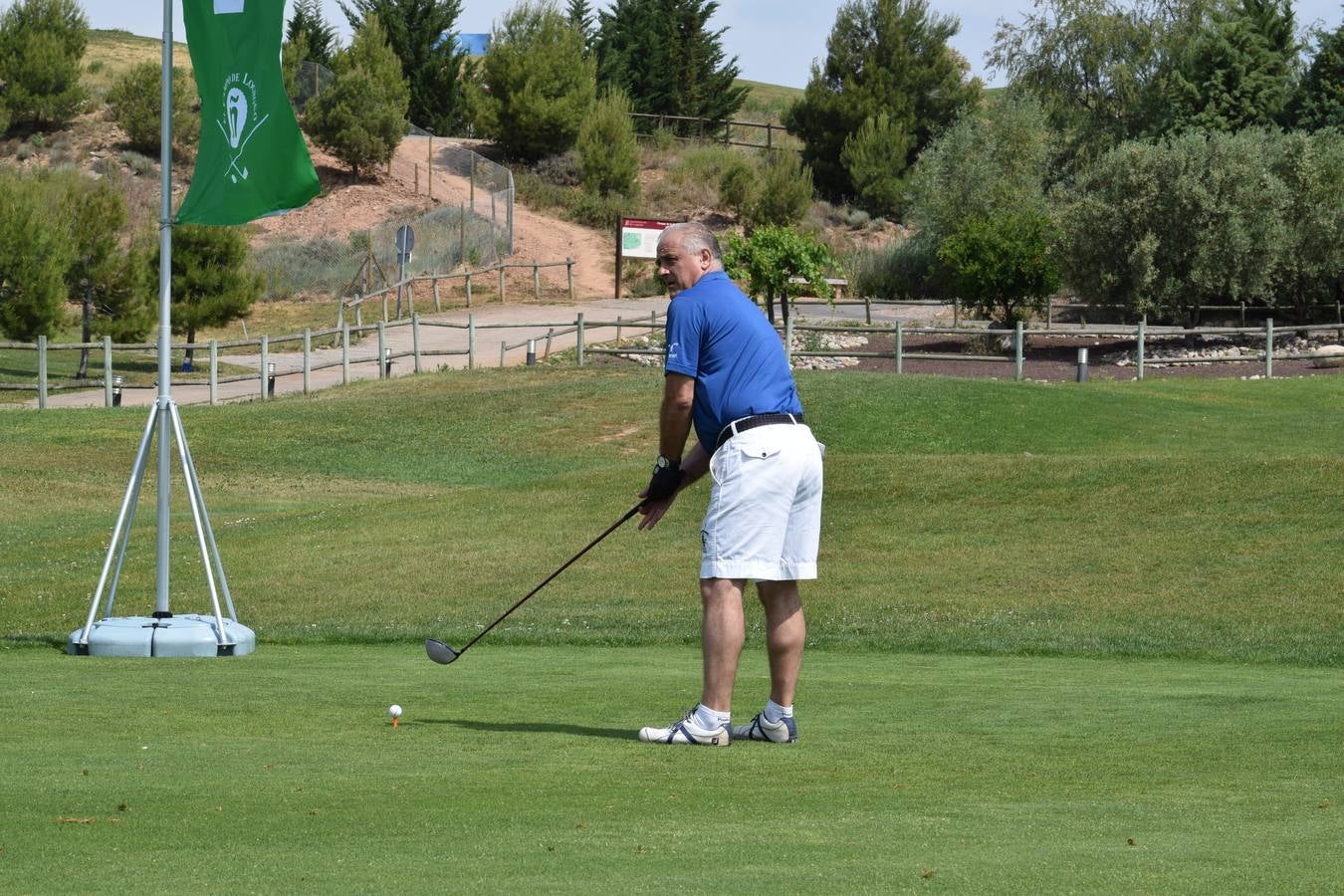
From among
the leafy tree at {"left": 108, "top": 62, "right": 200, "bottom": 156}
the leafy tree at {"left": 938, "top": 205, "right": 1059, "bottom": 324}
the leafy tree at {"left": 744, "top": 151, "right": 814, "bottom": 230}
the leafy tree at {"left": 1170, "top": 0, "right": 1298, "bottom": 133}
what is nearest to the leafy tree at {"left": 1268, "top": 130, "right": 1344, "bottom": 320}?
the leafy tree at {"left": 938, "top": 205, "right": 1059, "bottom": 324}

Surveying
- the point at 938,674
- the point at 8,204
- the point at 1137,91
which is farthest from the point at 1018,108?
the point at 938,674

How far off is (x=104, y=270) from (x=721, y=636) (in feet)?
136

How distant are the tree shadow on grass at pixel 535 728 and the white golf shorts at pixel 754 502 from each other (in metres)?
0.84

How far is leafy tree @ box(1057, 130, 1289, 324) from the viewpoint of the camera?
157 feet

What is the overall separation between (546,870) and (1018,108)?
66286mm

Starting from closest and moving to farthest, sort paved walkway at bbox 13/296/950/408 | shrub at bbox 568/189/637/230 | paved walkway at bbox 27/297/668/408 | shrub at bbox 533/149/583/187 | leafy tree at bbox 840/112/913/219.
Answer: paved walkway at bbox 27/297/668/408
paved walkway at bbox 13/296/950/408
shrub at bbox 568/189/637/230
shrub at bbox 533/149/583/187
leafy tree at bbox 840/112/913/219

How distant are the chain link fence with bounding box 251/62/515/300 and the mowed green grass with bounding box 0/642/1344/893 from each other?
171 ft

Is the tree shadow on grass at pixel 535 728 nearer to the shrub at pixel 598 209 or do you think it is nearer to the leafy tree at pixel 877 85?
the shrub at pixel 598 209

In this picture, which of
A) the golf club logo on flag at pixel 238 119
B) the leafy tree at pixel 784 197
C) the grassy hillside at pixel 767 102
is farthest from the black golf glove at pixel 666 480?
the grassy hillside at pixel 767 102

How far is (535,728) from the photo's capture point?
7.30 meters

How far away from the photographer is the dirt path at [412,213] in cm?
7031

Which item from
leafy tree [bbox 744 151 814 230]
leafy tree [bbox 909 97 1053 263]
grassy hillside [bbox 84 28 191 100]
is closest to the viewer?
leafy tree [bbox 909 97 1053 263]

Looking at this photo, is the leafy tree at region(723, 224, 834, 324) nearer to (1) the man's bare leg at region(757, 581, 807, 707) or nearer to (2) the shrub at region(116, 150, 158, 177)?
(2) the shrub at region(116, 150, 158, 177)

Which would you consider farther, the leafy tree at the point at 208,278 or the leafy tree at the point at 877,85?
the leafy tree at the point at 877,85
